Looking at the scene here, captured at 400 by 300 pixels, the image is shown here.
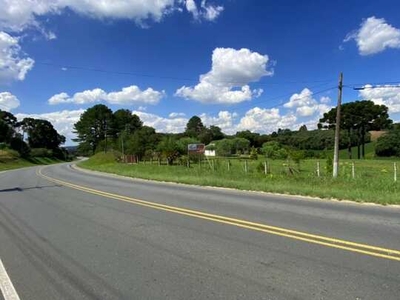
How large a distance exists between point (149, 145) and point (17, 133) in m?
67.2

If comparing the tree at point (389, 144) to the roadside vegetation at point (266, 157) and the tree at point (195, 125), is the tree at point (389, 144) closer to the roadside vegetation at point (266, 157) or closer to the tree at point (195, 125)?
the roadside vegetation at point (266, 157)

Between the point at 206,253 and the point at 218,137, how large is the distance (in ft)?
478

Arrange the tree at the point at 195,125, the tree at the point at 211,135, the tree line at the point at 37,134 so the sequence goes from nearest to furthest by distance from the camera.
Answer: the tree line at the point at 37,134, the tree at the point at 211,135, the tree at the point at 195,125

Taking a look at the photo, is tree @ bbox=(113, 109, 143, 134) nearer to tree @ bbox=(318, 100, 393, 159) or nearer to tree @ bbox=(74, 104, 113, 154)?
tree @ bbox=(74, 104, 113, 154)

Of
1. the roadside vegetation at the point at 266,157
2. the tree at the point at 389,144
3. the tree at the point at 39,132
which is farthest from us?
the tree at the point at 39,132

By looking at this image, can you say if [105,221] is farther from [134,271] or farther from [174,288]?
[174,288]

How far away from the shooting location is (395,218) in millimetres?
8625

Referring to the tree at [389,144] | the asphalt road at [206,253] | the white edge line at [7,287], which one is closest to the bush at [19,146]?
the tree at [389,144]

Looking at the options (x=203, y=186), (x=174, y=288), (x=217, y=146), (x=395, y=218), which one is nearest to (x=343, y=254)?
(x=174, y=288)

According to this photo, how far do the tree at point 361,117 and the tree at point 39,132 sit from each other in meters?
88.8

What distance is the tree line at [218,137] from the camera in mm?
58094

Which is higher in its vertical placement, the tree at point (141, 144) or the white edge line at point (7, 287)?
the tree at point (141, 144)

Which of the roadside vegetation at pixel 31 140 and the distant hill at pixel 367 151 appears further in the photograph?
the roadside vegetation at pixel 31 140

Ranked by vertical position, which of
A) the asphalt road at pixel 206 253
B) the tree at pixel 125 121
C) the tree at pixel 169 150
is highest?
the tree at pixel 125 121
